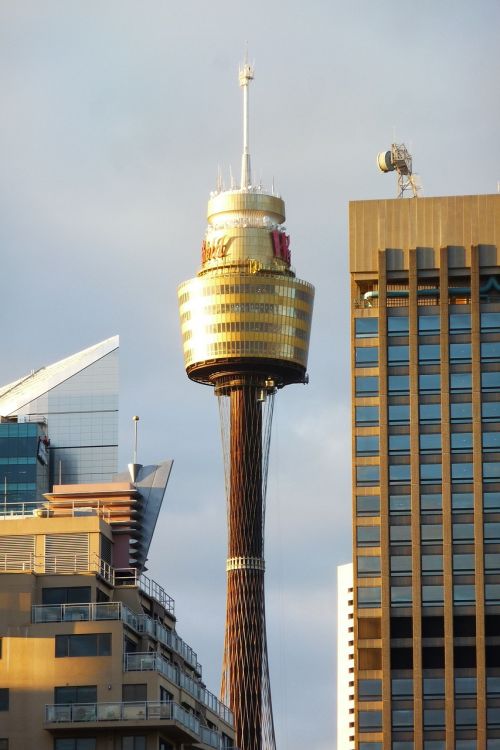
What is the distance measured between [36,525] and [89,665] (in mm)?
16621

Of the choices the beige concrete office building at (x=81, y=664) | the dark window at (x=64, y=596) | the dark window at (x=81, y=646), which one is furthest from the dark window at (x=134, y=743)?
the dark window at (x=64, y=596)

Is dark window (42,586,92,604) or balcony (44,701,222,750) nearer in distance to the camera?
balcony (44,701,222,750)

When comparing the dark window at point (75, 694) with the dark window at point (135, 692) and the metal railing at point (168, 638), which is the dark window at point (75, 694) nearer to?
the dark window at point (135, 692)

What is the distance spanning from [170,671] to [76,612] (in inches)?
328

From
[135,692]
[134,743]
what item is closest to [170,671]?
[135,692]

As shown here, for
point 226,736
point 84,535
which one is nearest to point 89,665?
point 84,535

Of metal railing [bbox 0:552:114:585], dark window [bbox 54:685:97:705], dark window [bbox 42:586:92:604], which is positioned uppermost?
metal railing [bbox 0:552:114:585]

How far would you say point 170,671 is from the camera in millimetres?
155375

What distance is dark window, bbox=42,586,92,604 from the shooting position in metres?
153

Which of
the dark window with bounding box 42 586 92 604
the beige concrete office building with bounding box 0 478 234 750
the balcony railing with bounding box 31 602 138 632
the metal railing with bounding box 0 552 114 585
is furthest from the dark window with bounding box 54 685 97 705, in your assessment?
the metal railing with bounding box 0 552 114 585

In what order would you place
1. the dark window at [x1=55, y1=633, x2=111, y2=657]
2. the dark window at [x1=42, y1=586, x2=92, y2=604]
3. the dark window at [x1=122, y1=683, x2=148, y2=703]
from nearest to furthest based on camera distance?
the dark window at [x1=122, y1=683, x2=148, y2=703]
the dark window at [x1=55, y1=633, x2=111, y2=657]
the dark window at [x1=42, y1=586, x2=92, y2=604]

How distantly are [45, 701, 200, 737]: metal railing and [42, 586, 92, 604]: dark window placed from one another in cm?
837

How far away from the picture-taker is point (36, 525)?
162m

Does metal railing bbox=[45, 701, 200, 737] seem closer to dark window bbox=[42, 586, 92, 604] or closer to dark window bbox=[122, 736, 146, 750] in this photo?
dark window bbox=[122, 736, 146, 750]
